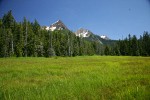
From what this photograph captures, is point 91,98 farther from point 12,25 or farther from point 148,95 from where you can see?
point 12,25

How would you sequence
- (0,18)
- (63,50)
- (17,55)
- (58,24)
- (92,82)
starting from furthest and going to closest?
(63,50) → (17,55) → (92,82) → (58,24) → (0,18)

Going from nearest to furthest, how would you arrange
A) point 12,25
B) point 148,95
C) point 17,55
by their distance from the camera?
1. point 12,25
2. point 148,95
3. point 17,55

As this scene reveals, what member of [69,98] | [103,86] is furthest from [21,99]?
[103,86]

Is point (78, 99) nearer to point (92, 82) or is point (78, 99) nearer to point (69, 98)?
point (69, 98)

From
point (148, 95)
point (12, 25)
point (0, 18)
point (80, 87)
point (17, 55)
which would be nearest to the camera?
point (0, 18)

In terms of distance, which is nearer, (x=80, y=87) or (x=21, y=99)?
(x=21, y=99)

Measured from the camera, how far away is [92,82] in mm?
9016

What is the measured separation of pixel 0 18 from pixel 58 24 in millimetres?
1582

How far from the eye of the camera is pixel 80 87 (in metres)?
7.92

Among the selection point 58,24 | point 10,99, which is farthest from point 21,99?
point 58,24

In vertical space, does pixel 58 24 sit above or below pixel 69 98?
above

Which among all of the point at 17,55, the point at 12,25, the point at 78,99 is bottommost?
the point at 78,99

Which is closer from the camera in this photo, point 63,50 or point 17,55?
point 17,55

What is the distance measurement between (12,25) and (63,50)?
87.5m
